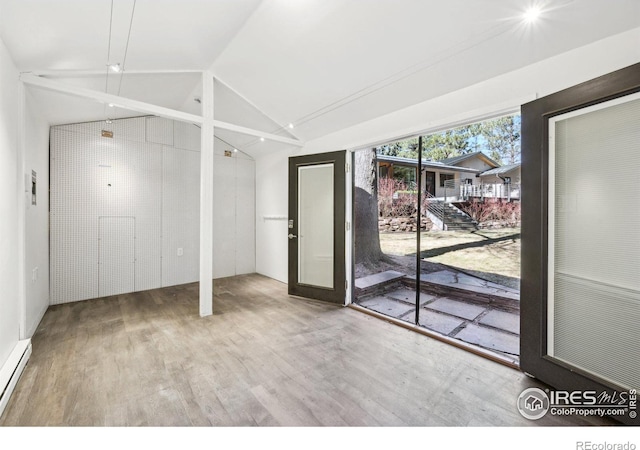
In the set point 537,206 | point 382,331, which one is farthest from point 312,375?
point 537,206

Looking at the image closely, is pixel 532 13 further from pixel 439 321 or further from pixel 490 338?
pixel 439 321

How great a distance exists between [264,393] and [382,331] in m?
1.45

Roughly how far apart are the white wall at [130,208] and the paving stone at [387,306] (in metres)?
2.88

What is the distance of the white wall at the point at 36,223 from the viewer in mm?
2574

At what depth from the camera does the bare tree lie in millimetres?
4926

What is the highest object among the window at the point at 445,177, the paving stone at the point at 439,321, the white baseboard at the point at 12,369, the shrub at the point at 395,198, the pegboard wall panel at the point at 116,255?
the window at the point at 445,177

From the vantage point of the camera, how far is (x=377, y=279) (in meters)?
4.57

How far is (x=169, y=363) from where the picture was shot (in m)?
2.17

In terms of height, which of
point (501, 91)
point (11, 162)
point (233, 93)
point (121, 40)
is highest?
point (233, 93)

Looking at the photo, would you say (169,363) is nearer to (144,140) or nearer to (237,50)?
(237,50)

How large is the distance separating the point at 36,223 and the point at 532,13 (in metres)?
4.89

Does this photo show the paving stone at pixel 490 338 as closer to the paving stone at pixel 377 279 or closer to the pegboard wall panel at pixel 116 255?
the paving stone at pixel 377 279

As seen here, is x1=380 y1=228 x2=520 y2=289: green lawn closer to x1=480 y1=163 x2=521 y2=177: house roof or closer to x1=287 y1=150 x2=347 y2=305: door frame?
x1=480 y1=163 x2=521 y2=177: house roof

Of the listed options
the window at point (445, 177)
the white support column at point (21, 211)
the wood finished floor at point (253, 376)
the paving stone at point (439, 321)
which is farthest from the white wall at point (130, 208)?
the window at point (445, 177)
